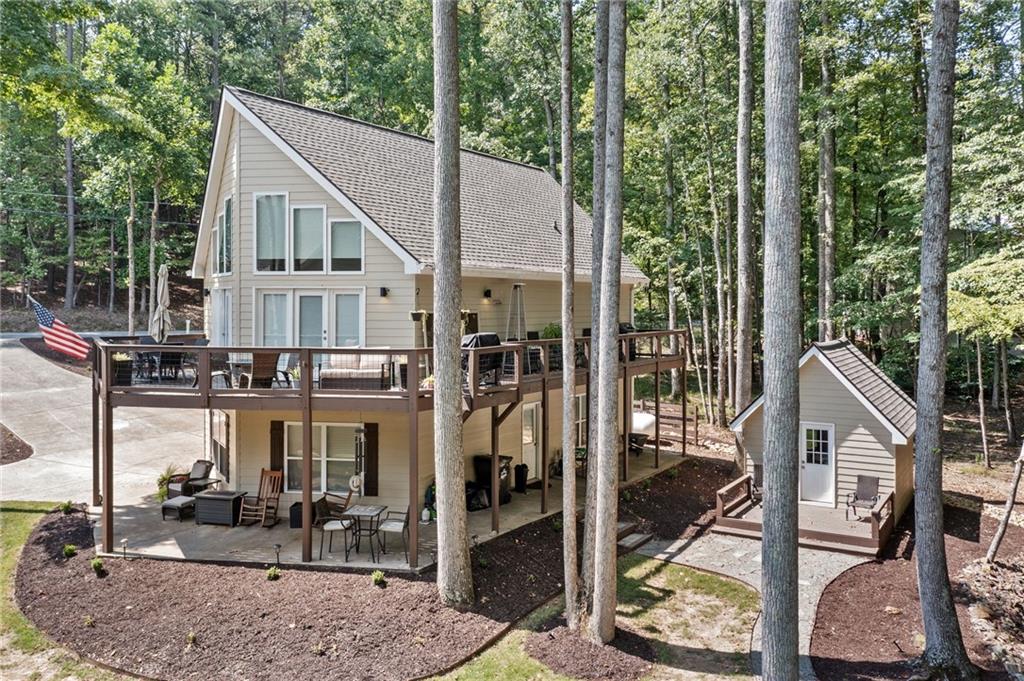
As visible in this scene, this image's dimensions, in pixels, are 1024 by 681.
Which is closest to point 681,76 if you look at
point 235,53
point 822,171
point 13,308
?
point 822,171

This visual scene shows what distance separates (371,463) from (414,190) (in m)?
6.33

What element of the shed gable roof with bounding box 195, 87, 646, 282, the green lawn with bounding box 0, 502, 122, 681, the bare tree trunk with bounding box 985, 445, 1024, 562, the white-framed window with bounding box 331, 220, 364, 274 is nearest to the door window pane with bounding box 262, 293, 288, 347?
the white-framed window with bounding box 331, 220, 364, 274

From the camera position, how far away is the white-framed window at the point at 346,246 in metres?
13.0

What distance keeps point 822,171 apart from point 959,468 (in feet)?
31.7

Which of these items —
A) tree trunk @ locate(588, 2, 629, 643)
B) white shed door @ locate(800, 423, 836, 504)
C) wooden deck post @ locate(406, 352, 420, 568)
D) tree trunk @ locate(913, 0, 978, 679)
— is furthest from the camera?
white shed door @ locate(800, 423, 836, 504)

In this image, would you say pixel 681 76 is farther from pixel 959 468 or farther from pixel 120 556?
pixel 120 556

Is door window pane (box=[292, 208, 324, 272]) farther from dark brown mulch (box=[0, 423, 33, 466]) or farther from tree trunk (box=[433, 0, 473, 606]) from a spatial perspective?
dark brown mulch (box=[0, 423, 33, 466])

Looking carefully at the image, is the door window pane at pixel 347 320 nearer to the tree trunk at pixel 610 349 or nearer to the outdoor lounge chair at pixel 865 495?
the tree trunk at pixel 610 349

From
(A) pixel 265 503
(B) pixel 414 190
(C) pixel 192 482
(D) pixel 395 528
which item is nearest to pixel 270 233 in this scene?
(B) pixel 414 190

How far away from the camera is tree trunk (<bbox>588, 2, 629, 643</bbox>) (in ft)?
27.2

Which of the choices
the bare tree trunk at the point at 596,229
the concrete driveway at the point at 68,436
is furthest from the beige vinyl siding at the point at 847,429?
the concrete driveway at the point at 68,436

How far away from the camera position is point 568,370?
9344 mm

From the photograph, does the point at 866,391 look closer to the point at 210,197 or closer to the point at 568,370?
the point at 568,370

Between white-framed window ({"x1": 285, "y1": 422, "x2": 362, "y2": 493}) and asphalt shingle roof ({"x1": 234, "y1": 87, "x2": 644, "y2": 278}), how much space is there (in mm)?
3899
